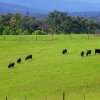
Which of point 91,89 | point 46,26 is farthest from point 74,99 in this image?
point 46,26

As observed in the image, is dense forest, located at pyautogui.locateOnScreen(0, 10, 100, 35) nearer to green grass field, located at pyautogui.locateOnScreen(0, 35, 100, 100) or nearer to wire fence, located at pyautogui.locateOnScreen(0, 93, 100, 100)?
green grass field, located at pyautogui.locateOnScreen(0, 35, 100, 100)

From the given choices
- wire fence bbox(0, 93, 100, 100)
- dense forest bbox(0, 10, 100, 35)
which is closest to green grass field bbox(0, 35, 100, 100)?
wire fence bbox(0, 93, 100, 100)

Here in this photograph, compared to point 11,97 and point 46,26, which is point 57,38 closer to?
point 11,97

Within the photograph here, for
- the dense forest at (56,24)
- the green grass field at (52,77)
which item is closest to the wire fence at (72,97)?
the green grass field at (52,77)

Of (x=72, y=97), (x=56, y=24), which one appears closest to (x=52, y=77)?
(x=72, y=97)

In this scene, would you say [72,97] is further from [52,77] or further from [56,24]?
[56,24]

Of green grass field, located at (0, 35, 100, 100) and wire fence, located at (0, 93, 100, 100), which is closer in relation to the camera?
wire fence, located at (0, 93, 100, 100)

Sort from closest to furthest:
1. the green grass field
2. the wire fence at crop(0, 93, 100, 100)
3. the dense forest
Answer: the wire fence at crop(0, 93, 100, 100), the green grass field, the dense forest

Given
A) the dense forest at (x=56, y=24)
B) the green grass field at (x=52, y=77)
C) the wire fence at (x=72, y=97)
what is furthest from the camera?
the dense forest at (x=56, y=24)

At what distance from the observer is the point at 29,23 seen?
134250 millimetres

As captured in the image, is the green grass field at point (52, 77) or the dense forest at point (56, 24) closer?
the green grass field at point (52, 77)

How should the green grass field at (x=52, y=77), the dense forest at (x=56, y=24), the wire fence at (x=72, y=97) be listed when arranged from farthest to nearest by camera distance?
the dense forest at (x=56, y=24), the green grass field at (x=52, y=77), the wire fence at (x=72, y=97)

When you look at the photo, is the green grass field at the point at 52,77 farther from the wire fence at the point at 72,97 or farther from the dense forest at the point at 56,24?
the dense forest at the point at 56,24

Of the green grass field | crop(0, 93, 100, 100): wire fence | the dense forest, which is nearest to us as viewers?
crop(0, 93, 100, 100): wire fence
